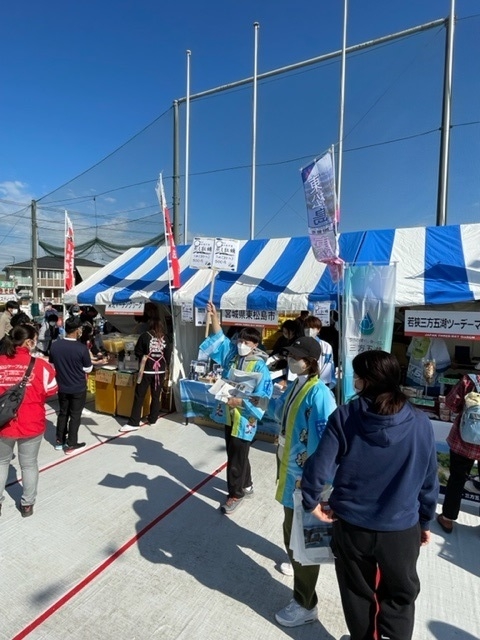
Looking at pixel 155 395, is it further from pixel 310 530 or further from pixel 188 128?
pixel 188 128

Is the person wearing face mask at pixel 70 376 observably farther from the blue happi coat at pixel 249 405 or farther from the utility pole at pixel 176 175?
the utility pole at pixel 176 175

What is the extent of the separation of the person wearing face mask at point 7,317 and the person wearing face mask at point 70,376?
189 centimetres

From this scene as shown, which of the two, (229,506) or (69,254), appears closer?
(229,506)

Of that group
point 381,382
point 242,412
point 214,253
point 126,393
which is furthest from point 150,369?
point 381,382

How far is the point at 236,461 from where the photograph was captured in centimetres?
319

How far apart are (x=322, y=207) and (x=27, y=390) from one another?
3.22 metres

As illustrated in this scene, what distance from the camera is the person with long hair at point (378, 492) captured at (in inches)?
58.7

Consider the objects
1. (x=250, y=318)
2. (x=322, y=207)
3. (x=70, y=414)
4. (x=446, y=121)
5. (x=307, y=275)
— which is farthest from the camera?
(x=446, y=121)

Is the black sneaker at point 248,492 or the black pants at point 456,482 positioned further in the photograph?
the black sneaker at point 248,492

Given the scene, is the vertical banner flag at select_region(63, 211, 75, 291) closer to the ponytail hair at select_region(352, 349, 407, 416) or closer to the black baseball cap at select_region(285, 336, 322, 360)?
the black baseball cap at select_region(285, 336, 322, 360)

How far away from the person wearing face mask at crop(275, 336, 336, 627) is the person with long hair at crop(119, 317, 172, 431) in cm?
343

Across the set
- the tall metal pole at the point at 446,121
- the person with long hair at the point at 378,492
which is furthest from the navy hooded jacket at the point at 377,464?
the tall metal pole at the point at 446,121

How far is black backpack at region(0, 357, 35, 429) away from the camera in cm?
272

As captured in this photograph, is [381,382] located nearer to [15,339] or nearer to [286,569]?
[286,569]
